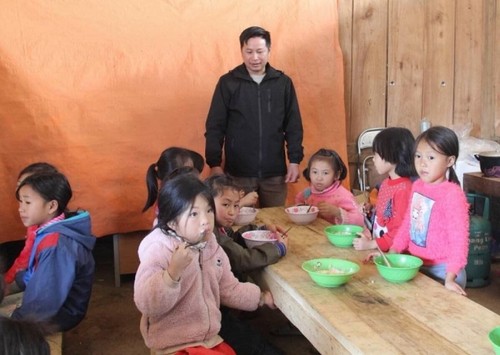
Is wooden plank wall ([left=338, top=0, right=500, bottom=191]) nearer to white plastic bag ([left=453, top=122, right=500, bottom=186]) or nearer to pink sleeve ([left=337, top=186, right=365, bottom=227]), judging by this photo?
white plastic bag ([left=453, top=122, right=500, bottom=186])

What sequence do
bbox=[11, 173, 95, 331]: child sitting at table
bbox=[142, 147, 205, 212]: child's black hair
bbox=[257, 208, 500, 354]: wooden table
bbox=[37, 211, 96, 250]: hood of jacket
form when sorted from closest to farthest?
bbox=[257, 208, 500, 354]: wooden table → bbox=[11, 173, 95, 331]: child sitting at table → bbox=[37, 211, 96, 250]: hood of jacket → bbox=[142, 147, 205, 212]: child's black hair

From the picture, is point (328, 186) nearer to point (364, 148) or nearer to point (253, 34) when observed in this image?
point (253, 34)

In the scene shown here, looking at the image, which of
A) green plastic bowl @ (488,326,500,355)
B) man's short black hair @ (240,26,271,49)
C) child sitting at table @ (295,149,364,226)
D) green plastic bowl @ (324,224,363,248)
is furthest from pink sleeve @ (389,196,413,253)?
man's short black hair @ (240,26,271,49)

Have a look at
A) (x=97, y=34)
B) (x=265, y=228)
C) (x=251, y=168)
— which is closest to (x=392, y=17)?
(x=251, y=168)

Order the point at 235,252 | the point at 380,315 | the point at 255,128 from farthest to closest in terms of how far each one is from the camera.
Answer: the point at 255,128, the point at 235,252, the point at 380,315

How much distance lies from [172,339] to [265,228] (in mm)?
871

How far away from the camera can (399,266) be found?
202 cm

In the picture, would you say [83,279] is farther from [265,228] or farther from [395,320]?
[395,320]

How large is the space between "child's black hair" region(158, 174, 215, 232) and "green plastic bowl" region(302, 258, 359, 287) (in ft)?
1.48

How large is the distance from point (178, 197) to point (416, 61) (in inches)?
137

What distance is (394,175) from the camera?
2707mm

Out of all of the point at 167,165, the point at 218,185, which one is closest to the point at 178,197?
the point at 218,185

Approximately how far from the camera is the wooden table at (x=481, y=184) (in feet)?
13.7

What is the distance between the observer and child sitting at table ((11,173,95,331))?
2.40m
